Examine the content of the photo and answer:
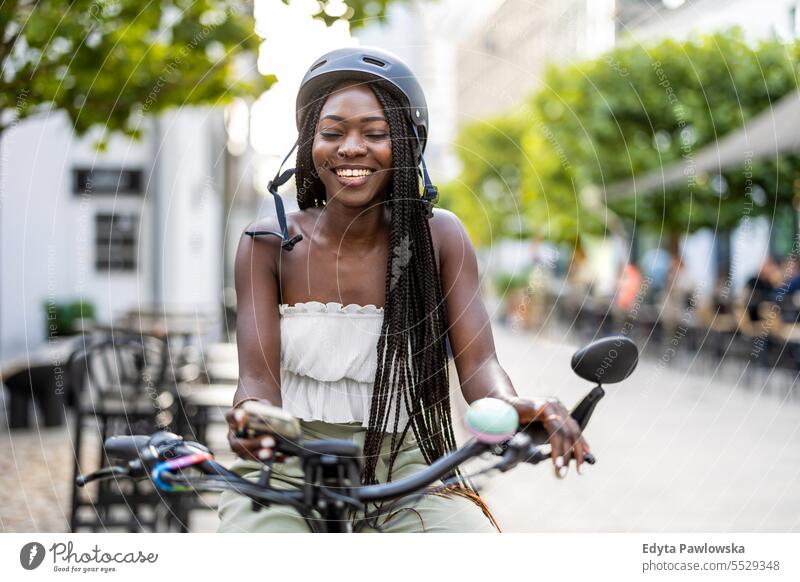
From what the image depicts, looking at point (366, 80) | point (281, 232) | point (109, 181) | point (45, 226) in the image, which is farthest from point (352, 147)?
point (109, 181)

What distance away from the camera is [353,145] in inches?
89.1

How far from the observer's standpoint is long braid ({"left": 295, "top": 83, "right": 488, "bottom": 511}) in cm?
230

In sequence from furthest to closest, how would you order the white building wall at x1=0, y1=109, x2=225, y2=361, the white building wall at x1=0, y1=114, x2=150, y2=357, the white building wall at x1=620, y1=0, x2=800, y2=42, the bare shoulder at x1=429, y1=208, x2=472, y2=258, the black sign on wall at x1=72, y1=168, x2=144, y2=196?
the black sign on wall at x1=72, y1=168, x2=144, y2=196
the white building wall at x1=620, y1=0, x2=800, y2=42
the white building wall at x1=0, y1=109, x2=225, y2=361
the white building wall at x1=0, y1=114, x2=150, y2=357
the bare shoulder at x1=429, y1=208, x2=472, y2=258

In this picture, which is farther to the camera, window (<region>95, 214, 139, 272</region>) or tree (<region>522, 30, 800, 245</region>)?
window (<region>95, 214, 139, 272</region>)

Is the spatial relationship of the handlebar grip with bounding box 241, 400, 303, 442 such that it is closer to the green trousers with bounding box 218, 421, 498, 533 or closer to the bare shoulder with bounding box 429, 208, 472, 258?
the green trousers with bounding box 218, 421, 498, 533

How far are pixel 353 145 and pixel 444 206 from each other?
29.4 ft

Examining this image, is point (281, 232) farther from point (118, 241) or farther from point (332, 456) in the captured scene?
point (118, 241)

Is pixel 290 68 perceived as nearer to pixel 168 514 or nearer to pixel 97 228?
pixel 168 514

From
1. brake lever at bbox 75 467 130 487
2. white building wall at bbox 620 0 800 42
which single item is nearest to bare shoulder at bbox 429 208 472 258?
brake lever at bbox 75 467 130 487

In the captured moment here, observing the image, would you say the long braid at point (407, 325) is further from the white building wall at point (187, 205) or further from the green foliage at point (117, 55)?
the white building wall at point (187, 205)

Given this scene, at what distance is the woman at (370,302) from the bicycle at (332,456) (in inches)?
10.9

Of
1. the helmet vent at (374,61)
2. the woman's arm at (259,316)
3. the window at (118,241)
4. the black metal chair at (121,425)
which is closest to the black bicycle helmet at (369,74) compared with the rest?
the helmet vent at (374,61)

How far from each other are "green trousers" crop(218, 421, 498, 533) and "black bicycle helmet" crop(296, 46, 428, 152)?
712 mm
